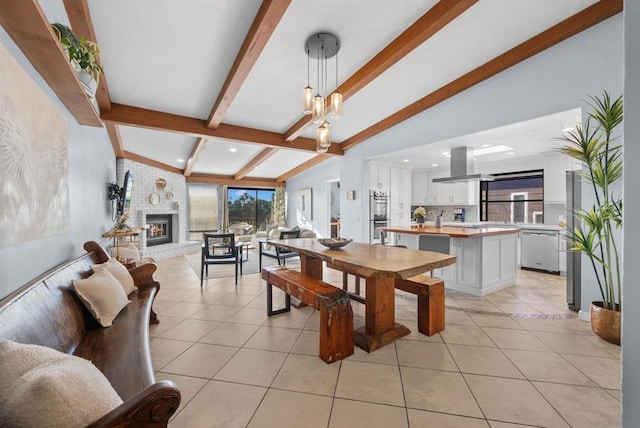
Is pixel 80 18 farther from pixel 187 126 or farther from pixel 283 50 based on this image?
pixel 187 126

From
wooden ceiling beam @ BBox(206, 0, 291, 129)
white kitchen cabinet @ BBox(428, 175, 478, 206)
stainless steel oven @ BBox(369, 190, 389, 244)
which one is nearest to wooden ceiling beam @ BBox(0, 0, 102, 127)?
wooden ceiling beam @ BBox(206, 0, 291, 129)

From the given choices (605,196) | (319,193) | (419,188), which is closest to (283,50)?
(605,196)

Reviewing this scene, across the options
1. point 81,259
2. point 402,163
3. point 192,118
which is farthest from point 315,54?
point 402,163

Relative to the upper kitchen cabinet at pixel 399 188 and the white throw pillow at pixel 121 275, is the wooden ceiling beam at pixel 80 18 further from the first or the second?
the upper kitchen cabinet at pixel 399 188

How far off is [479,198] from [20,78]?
7.00 metres

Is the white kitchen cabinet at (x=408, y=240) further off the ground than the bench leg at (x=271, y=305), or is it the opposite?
the white kitchen cabinet at (x=408, y=240)

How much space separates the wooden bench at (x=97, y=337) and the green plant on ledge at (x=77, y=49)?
4.07ft

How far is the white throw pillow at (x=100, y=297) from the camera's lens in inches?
65.4

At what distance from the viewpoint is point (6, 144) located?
113cm

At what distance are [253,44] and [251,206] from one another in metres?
7.80

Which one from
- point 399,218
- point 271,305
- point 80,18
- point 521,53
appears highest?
point 521,53

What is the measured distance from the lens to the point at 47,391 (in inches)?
26.8

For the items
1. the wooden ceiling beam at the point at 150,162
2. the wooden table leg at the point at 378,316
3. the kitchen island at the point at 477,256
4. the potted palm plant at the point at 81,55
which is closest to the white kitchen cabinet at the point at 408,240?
the kitchen island at the point at 477,256

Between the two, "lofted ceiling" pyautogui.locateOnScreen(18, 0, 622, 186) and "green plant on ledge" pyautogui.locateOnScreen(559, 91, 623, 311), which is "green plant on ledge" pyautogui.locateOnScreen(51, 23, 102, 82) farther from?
"green plant on ledge" pyautogui.locateOnScreen(559, 91, 623, 311)
